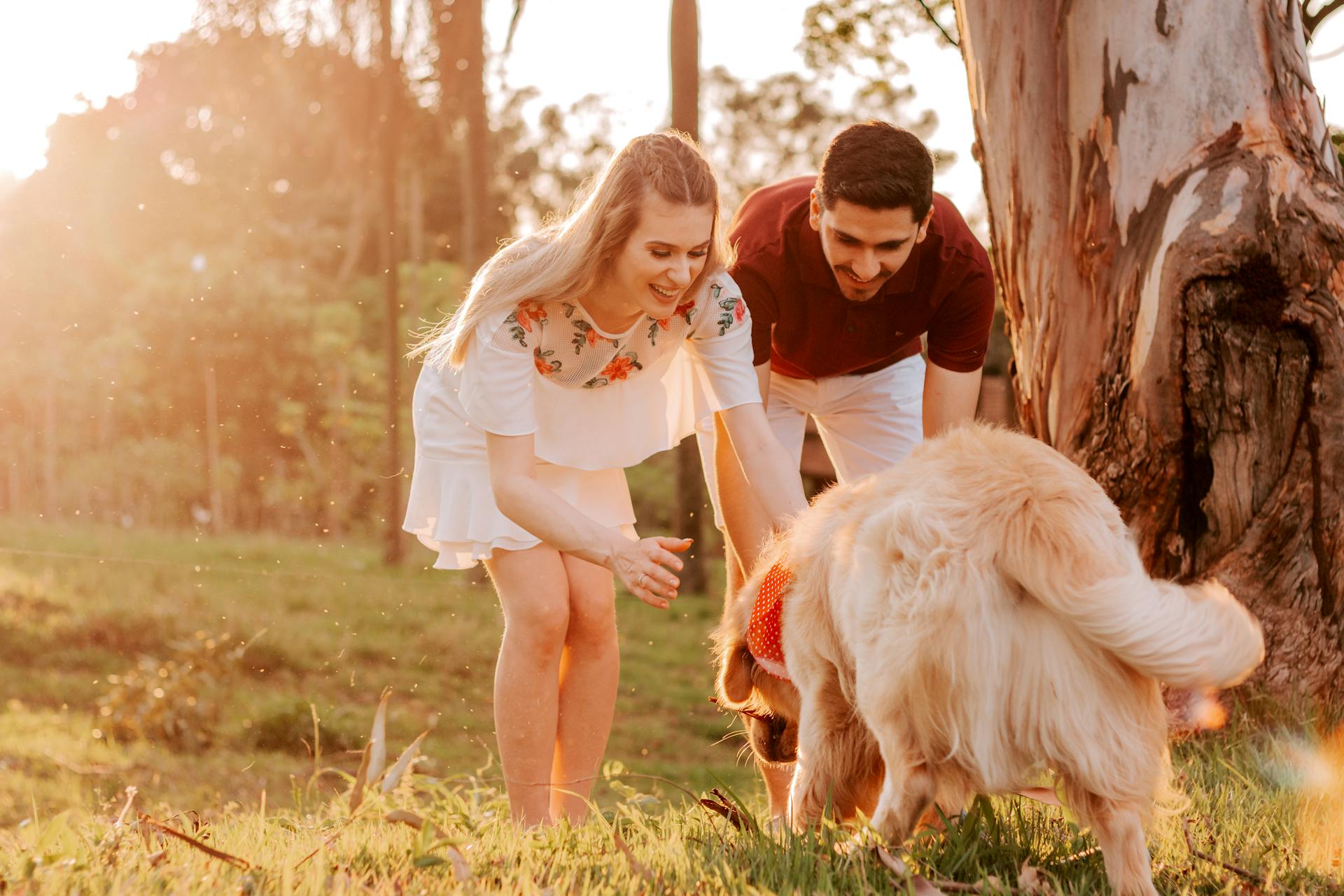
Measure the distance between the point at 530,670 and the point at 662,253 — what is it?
4.10 feet

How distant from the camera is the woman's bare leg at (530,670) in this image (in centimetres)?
304

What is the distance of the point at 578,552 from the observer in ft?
8.99

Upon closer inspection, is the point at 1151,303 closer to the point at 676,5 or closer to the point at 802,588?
the point at 802,588

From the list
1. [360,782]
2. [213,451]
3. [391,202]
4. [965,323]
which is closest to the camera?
[360,782]

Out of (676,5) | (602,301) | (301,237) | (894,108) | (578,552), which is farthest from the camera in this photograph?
(301,237)

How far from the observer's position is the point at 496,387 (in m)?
2.82

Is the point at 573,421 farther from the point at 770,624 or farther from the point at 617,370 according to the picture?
the point at 770,624

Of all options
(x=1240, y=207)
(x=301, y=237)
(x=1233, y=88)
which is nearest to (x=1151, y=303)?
(x=1240, y=207)

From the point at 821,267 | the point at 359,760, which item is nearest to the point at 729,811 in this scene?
the point at 821,267

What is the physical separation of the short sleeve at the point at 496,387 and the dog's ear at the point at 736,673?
822mm

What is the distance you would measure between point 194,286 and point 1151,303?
1808cm

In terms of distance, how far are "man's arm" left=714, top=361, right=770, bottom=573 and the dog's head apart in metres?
0.31

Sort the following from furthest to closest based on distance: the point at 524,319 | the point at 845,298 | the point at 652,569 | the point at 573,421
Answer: the point at 845,298 → the point at 573,421 → the point at 524,319 → the point at 652,569

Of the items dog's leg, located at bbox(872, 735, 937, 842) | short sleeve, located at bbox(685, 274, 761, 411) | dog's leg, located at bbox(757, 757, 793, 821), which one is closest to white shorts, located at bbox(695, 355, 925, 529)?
short sleeve, located at bbox(685, 274, 761, 411)
